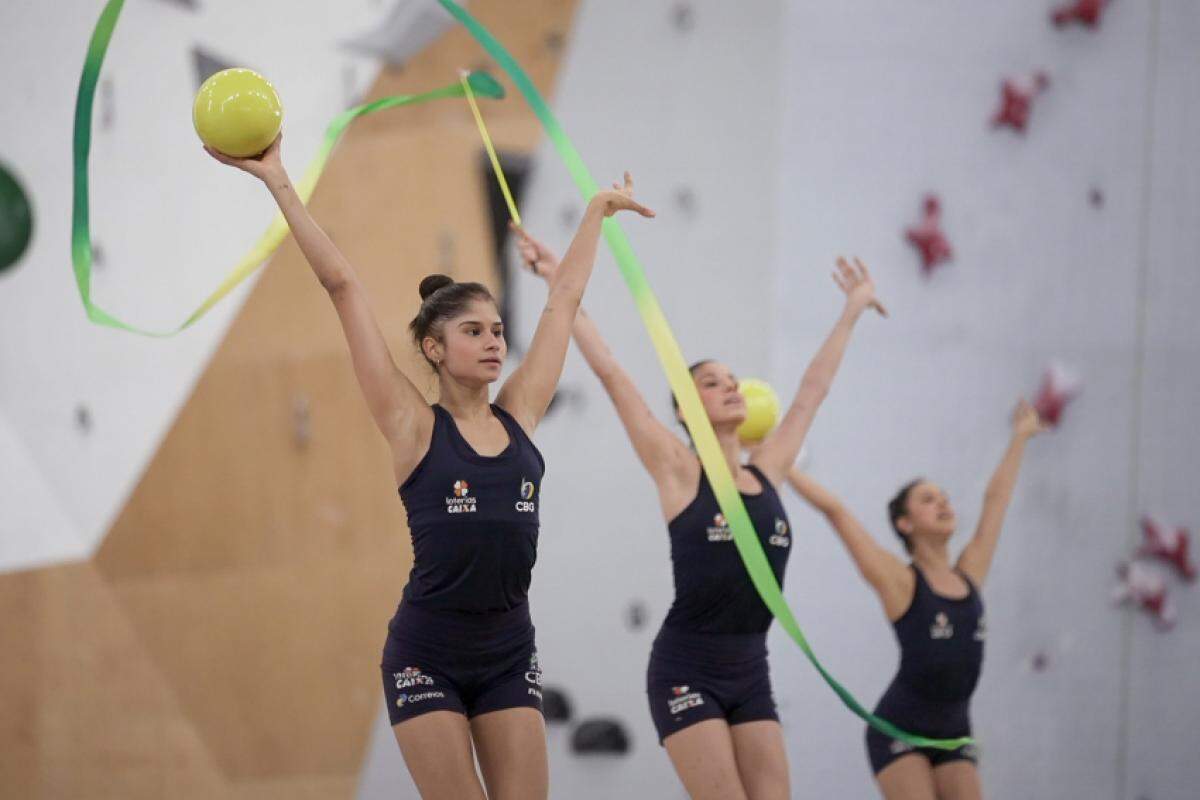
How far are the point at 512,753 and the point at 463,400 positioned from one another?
28.3 inches

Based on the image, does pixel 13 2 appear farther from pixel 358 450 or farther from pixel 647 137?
pixel 647 137

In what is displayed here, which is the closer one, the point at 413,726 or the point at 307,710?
the point at 413,726

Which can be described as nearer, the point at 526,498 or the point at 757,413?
the point at 526,498

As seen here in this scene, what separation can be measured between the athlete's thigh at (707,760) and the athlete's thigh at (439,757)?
763 millimetres

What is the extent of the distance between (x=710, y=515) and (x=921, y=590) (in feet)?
3.29

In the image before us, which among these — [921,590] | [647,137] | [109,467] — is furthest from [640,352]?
[109,467]

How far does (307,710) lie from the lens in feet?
15.7

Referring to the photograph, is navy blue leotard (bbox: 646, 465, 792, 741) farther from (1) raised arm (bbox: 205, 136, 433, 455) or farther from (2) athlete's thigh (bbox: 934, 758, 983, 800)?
(1) raised arm (bbox: 205, 136, 433, 455)

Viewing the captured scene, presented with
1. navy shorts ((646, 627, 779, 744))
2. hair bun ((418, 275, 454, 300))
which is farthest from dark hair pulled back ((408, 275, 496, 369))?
navy shorts ((646, 627, 779, 744))

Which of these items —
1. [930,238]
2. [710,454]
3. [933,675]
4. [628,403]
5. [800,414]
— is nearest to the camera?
[710,454]

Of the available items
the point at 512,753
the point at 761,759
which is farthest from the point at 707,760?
the point at 512,753

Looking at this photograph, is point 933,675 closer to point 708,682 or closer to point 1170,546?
point 708,682

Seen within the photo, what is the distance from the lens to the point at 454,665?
2648mm

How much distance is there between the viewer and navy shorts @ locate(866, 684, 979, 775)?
A: 3.93 m
